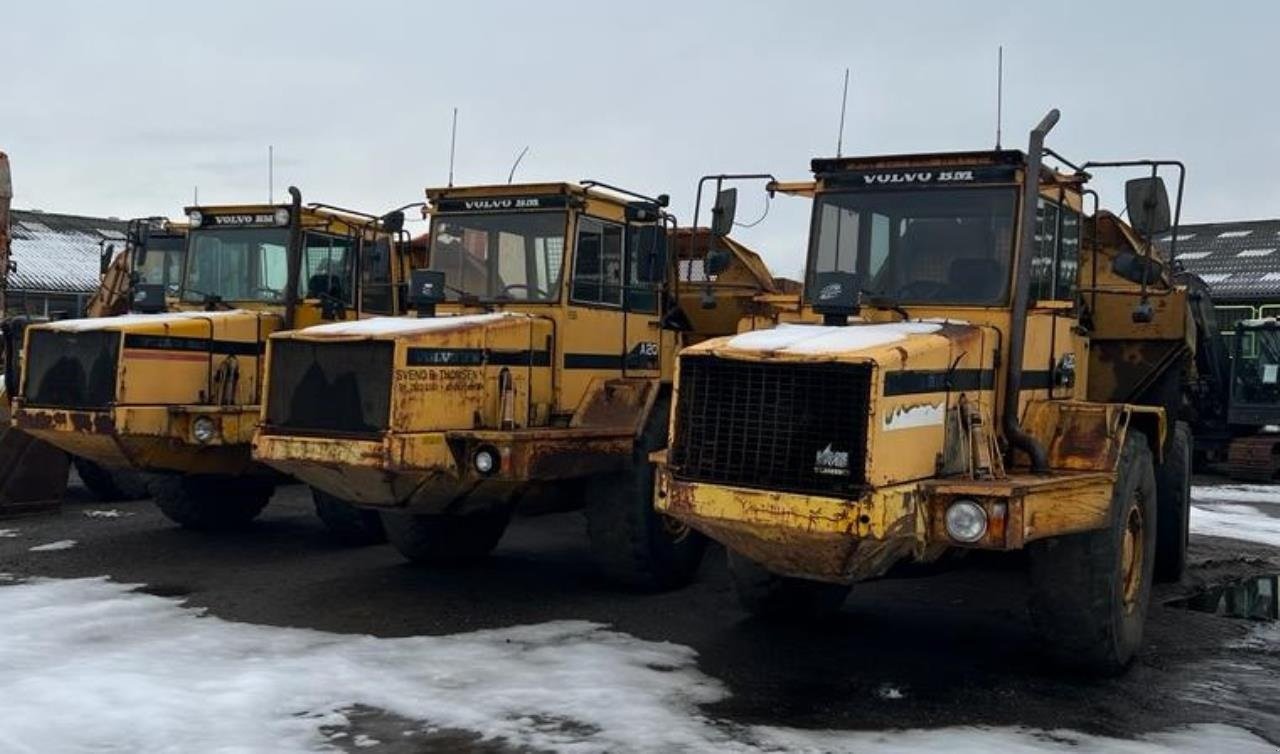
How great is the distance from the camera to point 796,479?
20.4 feet

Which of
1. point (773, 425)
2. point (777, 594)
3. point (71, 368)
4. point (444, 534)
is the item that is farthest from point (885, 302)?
point (71, 368)

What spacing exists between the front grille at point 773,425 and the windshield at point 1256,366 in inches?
712

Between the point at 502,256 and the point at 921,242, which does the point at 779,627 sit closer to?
the point at 921,242

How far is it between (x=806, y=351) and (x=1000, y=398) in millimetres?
1454

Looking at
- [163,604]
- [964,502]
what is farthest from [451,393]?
[964,502]

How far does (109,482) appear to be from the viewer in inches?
556

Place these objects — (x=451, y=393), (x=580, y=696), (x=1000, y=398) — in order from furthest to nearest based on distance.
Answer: (x=451, y=393) → (x=1000, y=398) → (x=580, y=696)

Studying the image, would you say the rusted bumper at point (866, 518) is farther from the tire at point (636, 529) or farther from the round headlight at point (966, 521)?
the tire at point (636, 529)

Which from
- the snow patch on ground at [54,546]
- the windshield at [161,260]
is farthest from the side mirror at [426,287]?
the snow patch on ground at [54,546]

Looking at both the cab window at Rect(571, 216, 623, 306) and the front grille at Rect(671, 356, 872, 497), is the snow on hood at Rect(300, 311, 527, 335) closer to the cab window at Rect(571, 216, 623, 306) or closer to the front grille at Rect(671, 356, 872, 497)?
the cab window at Rect(571, 216, 623, 306)

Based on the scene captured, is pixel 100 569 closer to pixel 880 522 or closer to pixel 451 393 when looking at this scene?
pixel 451 393

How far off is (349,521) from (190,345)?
2.00 meters

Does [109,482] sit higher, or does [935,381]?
[935,381]

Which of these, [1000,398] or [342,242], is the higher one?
[342,242]
